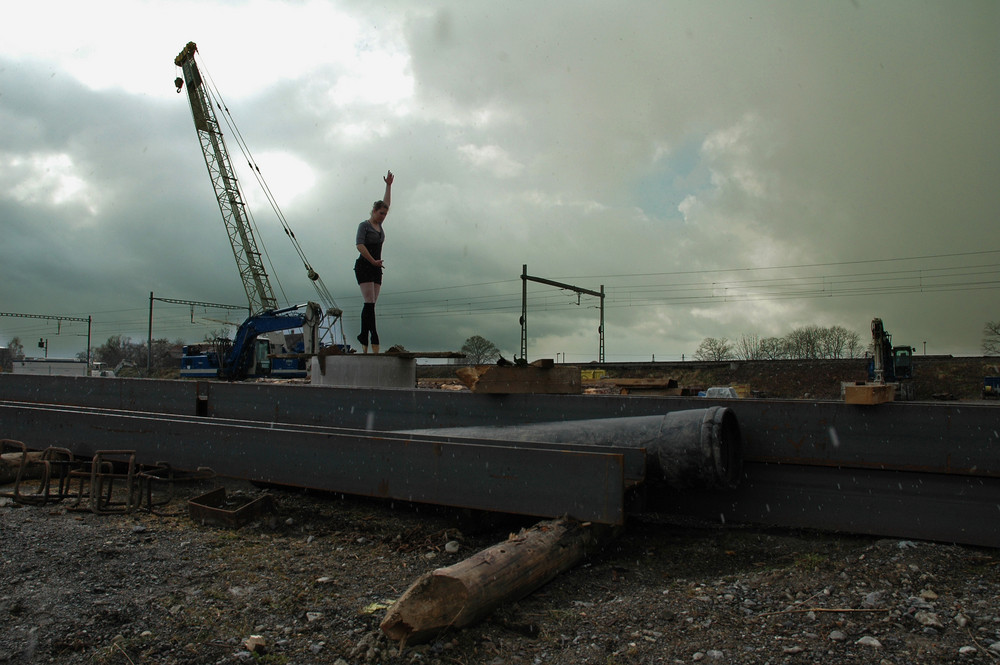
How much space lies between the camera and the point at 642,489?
183 inches

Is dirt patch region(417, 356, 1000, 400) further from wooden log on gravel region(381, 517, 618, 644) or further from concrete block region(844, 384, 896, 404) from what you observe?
wooden log on gravel region(381, 517, 618, 644)

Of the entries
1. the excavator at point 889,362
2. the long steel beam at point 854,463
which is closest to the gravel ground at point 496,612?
the long steel beam at point 854,463

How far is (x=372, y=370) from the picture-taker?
7809 mm

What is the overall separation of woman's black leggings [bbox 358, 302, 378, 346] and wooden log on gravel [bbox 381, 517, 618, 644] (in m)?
4.69

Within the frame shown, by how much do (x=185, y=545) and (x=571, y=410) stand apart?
3.30 m

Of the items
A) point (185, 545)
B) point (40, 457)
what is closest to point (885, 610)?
point (185, 545)

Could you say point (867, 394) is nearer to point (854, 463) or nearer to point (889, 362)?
point (854, 463)

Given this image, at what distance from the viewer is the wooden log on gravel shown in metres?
2.83

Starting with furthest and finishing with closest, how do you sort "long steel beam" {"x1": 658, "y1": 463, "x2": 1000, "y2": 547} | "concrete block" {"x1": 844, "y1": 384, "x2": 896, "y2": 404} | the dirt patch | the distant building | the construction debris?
1. the distant building
2. the dirt patch
3. the construction debris
4. "concrete block" {"x1": 844, "y1": 384, "x2": 896, "y2": 404}
5. "long steel beam" {"x1": 658, "y1": 463, "x2": 1000, "y2": 547}

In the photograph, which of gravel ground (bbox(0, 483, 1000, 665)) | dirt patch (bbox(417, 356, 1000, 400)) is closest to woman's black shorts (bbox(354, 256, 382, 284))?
gravel ground (bbox(0, 483, 1000, 665))

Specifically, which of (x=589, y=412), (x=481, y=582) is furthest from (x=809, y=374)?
(x=481, y=582)

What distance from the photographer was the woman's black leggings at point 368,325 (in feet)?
26.1

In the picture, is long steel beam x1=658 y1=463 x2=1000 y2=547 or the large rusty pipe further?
the large rusty pipe

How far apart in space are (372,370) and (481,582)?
5.07m
